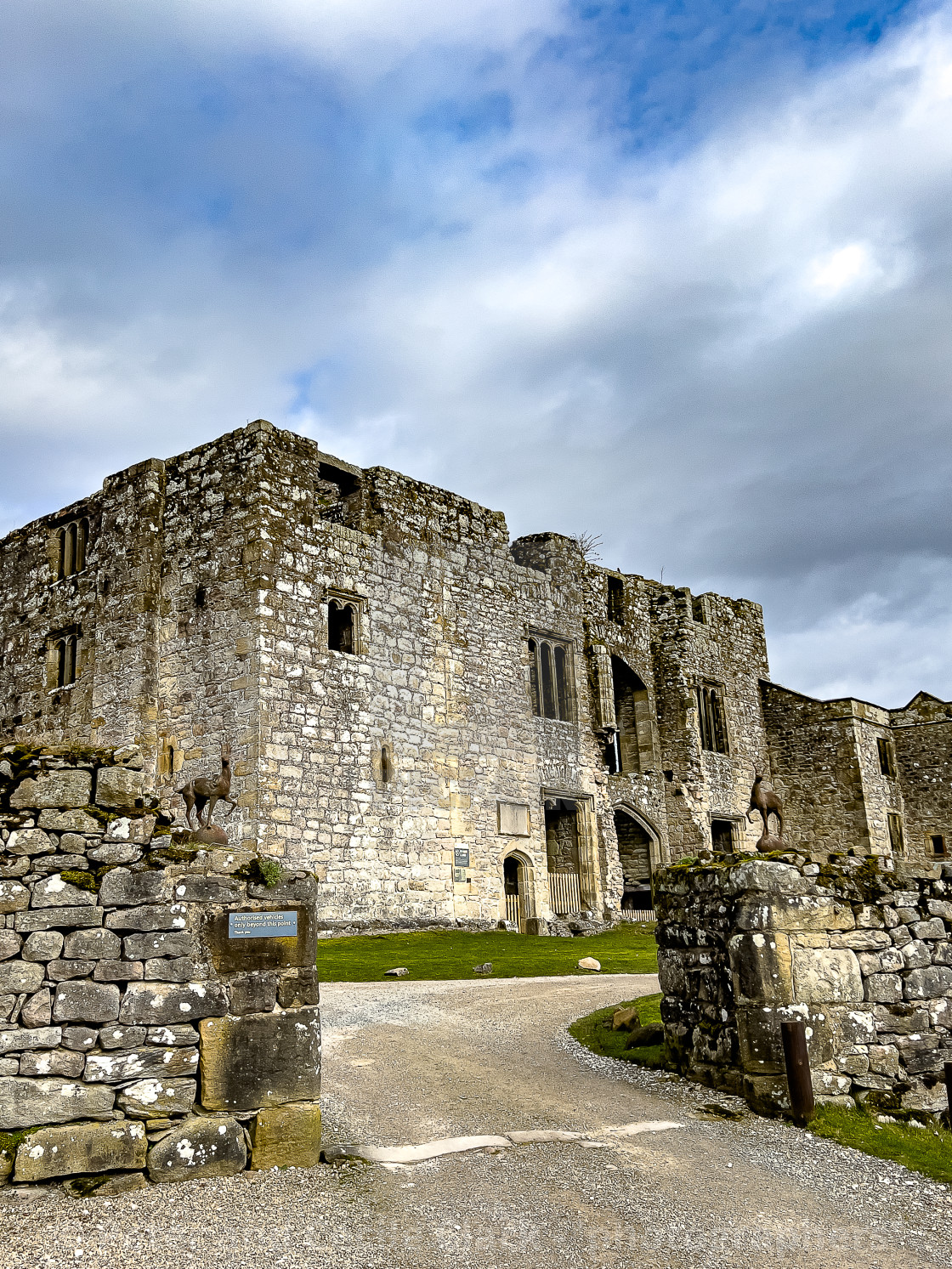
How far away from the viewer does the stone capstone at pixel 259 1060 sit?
662 cm

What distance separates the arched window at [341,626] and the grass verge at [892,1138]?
15965mm

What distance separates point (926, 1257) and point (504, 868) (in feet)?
66.9

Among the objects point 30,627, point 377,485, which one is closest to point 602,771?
point 377,485

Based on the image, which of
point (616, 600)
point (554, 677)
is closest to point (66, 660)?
point (554, 677)

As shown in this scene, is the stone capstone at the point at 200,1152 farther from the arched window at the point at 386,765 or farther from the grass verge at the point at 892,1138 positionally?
the arched window at the point at 386,765

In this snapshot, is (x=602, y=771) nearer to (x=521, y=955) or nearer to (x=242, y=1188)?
(x=521, y=955)

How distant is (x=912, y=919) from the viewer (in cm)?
963

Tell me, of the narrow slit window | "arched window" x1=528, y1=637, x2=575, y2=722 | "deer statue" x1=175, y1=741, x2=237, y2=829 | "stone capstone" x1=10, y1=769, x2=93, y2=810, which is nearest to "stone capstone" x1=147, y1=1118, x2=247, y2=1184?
"stone capstone" x1=10, y1=769, x2=93, y2=810

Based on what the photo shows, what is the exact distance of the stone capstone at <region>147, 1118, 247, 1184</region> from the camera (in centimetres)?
636

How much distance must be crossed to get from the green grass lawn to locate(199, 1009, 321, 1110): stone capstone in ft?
27.6

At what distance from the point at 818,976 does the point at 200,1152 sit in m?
5.29

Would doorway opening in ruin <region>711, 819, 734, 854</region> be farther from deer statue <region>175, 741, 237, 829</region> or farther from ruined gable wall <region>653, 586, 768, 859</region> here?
deer statue <region>175, 741, 237, 829</region>

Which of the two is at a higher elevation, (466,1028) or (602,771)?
(602,771)

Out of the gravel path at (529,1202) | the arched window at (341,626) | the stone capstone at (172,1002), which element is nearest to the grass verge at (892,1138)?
the gravel path at (529,1202)
